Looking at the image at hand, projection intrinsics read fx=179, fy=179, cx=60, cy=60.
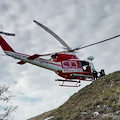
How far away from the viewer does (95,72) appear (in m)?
25.3

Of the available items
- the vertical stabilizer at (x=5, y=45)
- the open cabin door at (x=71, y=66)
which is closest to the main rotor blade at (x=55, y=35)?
the open cabin door at (x=71, y=66)

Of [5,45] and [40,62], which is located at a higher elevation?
[5,45]

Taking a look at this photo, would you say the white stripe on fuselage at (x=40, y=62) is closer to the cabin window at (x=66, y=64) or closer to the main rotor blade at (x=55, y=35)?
the cabin window at (x=66, y=64)

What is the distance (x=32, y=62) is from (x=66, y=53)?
5189 mm

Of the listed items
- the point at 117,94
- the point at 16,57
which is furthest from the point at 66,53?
the point at 117,94

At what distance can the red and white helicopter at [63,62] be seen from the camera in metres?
20.7

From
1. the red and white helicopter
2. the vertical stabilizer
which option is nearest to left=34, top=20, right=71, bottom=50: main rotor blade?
the red and white helicopter

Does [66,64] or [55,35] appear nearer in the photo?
[66,64]

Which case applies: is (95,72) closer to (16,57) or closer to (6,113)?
(16,57)

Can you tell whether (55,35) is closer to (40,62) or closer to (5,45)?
(40,62)

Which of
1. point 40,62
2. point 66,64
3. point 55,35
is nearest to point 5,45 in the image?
point 40,62

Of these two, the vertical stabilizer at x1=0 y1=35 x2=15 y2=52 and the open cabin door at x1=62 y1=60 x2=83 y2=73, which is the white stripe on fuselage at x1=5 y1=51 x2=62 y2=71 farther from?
the open cabin door at x1=62 y1=60 x2=83 y2=73

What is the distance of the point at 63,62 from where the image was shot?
23.1 meters

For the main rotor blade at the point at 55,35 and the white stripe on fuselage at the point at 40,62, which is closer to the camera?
the white stripe on fuselage at the point at 40,62
